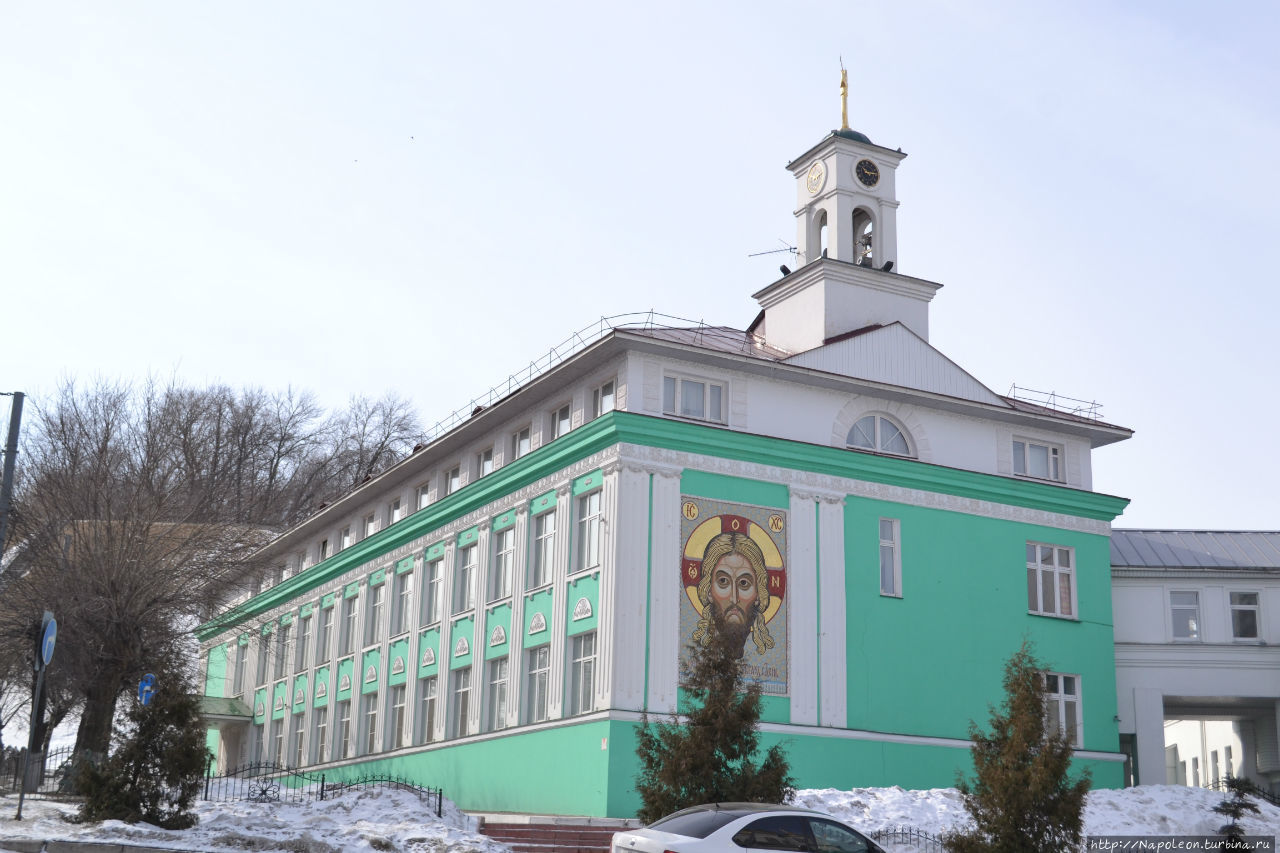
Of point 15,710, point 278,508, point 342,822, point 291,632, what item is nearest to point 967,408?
point 342,822

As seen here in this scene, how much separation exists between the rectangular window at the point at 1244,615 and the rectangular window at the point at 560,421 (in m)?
18.0

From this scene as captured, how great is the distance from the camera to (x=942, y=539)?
3559cm

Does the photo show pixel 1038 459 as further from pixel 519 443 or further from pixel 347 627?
pixel 347 627

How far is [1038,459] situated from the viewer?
3806cm

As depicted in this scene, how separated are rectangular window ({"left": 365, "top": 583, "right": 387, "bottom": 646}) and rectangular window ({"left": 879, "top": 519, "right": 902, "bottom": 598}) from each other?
16.6 m

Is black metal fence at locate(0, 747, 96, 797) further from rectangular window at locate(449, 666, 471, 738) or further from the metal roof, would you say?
the metal roof

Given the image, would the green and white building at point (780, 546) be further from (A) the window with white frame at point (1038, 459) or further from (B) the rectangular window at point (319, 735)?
(B) the rectangular window at point (319, 735)

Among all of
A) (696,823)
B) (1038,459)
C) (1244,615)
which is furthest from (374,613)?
(696,823)

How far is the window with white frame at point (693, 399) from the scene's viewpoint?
109 ft

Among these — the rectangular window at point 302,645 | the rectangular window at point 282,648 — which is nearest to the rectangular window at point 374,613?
the rectangular window at point 302,645

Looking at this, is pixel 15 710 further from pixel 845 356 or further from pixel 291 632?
pixel 845 356

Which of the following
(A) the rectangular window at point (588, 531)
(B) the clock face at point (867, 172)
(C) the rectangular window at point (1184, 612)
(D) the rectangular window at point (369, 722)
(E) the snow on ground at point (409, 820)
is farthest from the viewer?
(D) the rectangular window at point (369, 722)

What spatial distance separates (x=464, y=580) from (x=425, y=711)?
3.84 metres

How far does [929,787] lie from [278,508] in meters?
46.2
